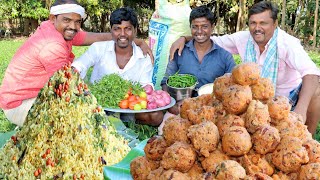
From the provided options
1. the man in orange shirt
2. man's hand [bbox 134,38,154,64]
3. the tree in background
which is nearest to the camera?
the man in orange shirt

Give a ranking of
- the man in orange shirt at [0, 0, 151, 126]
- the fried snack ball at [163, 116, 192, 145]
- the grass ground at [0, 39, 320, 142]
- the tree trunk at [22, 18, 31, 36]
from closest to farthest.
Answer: the fried snack ball at [163, 116, 192, 145] < the man in orange shirt at [0, 0, 151, 126] < the grass ground at [0, 39, 320, 142] < the tree trunk at [22, 18, 31, 36]

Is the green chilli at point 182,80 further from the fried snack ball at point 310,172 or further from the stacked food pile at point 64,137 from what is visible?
the fried snack ball at point 310,172

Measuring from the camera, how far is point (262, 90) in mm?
1802

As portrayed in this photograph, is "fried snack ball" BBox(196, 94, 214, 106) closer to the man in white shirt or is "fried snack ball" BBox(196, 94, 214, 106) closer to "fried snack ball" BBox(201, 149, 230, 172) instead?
"fried snack ball" BBox(201, 149, 230, 172)

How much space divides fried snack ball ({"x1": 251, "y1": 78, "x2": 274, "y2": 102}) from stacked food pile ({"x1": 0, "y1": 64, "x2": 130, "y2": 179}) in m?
1.12

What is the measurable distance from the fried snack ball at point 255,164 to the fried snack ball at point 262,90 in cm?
25

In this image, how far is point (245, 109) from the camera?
69.0 inches

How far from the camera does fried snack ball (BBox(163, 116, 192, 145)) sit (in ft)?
5.72

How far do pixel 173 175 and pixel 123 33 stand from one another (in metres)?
3.04

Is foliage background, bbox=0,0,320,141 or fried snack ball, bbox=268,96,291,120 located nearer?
fried snack ball, bbox=268,96,291,120

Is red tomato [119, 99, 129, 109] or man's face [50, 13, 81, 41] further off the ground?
man's face [50, 13, 81, 41]

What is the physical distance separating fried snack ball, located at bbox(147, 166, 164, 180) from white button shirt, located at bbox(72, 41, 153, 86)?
9.50 feet

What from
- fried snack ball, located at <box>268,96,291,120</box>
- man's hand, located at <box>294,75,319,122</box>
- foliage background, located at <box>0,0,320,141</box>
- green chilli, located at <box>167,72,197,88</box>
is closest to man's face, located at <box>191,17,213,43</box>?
green chilli, located at <box>167,72,197,88</box>

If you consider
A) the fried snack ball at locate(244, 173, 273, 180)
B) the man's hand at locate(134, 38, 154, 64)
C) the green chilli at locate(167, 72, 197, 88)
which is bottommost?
the green chilli at locate(167, 72, 197, 88)
